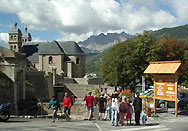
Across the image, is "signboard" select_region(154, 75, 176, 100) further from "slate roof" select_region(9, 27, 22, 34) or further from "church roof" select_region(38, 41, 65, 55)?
"slate roof" select_region(9, 27, 22, 34)

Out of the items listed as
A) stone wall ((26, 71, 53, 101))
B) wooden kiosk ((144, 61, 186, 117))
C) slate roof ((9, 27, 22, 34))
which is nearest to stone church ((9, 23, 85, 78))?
slate roof ((9, 27, 22, 34))

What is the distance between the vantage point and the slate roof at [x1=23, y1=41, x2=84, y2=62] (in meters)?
77.2

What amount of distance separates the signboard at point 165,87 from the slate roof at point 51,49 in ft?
195

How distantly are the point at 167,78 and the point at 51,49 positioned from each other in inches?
2455

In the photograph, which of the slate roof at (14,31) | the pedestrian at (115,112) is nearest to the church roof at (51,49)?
the slate roof at (14,31)

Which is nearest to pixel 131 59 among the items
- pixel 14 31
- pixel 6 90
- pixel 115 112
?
pixel 6 90

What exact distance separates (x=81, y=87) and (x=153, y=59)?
769 inches

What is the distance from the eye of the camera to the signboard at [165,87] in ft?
55.8

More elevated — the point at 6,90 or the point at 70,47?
the point at 70,47

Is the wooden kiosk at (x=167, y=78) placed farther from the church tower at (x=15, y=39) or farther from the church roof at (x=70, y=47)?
the church tower at (x=15, y=39)

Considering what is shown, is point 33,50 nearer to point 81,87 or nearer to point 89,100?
point 81,87

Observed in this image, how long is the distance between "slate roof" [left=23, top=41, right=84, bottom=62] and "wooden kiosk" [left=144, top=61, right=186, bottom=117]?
59.5 m

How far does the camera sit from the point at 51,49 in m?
77.4

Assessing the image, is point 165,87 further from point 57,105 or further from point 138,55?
point 138,55
